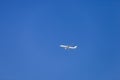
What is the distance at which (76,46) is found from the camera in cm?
1209

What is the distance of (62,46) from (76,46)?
2.06ft

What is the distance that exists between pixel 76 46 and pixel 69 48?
12.9 inches

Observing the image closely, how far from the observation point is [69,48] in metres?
12.1

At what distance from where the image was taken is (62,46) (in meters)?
12.1

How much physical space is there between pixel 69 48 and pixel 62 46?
1.09 ft
